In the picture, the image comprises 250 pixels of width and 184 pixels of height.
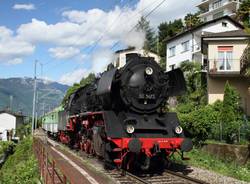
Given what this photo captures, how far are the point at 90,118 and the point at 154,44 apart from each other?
220 ft

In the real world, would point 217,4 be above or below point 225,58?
above

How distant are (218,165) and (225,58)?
18.7 m

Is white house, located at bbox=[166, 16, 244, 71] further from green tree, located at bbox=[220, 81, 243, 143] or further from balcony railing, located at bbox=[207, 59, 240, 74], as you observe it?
green tree, located at bbox=[220, 81, 243, 143]

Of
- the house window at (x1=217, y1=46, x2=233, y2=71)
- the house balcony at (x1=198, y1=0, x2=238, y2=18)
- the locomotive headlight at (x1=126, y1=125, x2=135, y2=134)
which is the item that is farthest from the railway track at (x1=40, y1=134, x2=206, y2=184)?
the house balcony at (x1=198, y1=0, x2=238, y2=18)

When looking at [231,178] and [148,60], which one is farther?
[148,60]

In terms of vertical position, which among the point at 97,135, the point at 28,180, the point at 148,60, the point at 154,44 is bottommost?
the point at 28,180

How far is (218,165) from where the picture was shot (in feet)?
51.8

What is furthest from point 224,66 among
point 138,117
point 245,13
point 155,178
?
point 155,178

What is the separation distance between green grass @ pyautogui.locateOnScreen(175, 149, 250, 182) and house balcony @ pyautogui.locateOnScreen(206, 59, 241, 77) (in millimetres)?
14339

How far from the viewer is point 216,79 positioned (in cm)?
3350

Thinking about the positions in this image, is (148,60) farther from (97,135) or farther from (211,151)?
(211,151)

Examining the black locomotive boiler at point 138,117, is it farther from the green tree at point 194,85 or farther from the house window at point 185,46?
the house window at point 185,46

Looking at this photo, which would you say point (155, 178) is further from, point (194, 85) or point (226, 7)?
point (226, 7)

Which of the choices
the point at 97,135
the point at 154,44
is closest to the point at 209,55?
the point at 97,135
